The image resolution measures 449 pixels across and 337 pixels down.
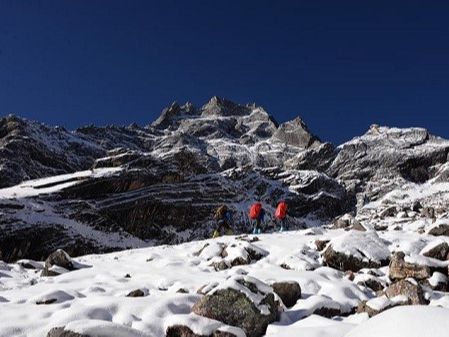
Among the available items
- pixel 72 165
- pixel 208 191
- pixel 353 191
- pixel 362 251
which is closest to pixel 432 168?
pixel 353 191

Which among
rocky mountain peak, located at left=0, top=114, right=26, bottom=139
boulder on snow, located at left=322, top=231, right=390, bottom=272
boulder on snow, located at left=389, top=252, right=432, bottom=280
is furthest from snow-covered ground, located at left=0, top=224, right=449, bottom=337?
rocky mountain peak, located at left=0, top=114, right=26, bottom=139

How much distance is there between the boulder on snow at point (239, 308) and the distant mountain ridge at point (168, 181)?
36.1 m

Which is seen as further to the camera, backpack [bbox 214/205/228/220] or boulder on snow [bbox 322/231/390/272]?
backpack [bbox 214/205/228/220]

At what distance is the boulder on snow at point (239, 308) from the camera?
626 cm

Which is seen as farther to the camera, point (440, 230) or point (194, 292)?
point (440, 230)

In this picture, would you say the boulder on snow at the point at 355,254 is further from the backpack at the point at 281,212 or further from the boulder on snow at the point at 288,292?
the backpack at the point at 281,212

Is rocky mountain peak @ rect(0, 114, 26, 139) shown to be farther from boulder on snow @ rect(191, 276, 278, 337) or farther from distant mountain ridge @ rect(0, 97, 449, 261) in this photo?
boulder on snow @ rect(191, 276, 278, 337)

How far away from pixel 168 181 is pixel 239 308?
5743 cm

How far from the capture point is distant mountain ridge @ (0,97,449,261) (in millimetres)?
44500

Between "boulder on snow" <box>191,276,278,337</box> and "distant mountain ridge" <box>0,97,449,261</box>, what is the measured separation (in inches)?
1422

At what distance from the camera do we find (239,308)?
6.38m

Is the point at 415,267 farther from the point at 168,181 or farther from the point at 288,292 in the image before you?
the point at 168,181

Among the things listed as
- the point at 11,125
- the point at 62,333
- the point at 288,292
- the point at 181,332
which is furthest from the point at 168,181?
the point at 11,125

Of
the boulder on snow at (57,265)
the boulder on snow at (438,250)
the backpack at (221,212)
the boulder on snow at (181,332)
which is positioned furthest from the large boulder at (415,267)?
the backpack at (221,212)
